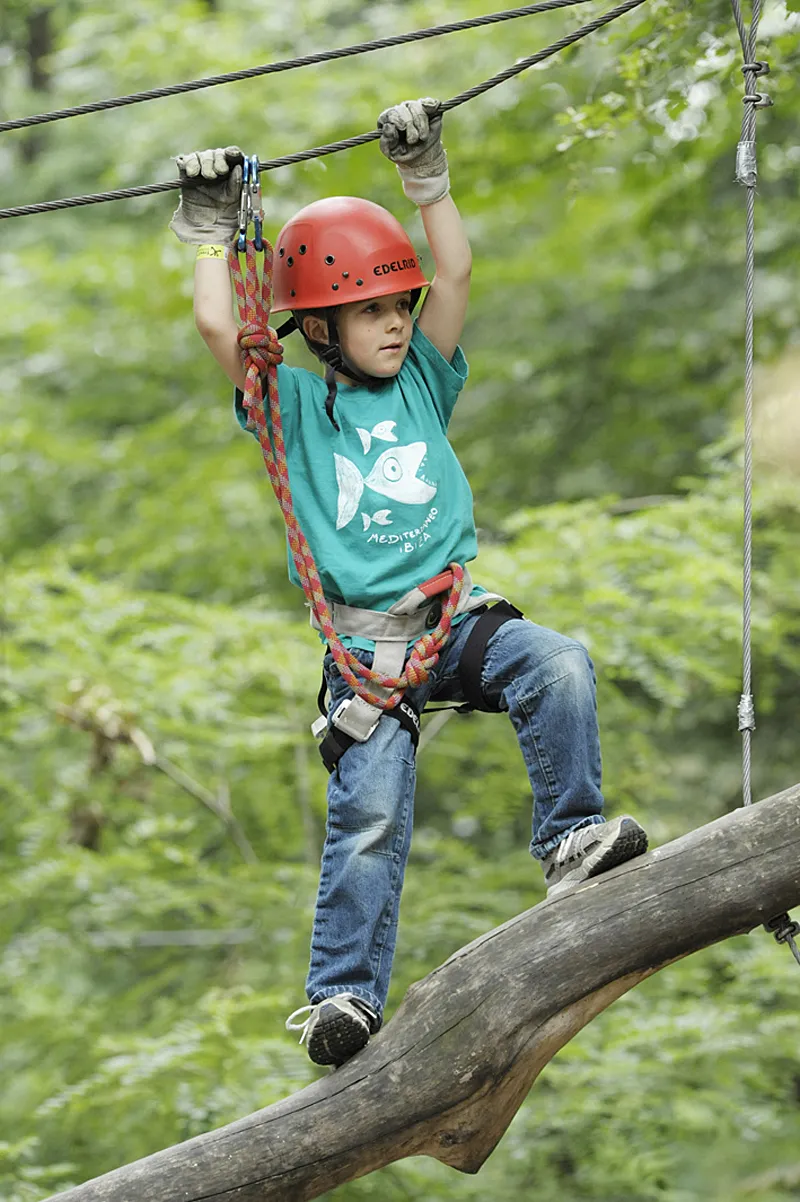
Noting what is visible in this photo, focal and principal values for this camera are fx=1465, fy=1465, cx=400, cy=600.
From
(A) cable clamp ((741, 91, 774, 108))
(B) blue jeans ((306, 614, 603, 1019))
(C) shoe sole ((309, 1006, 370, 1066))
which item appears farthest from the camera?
(A) cable clamp ((741, 91, 774, 108))

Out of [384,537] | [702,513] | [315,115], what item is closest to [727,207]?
[702,513]

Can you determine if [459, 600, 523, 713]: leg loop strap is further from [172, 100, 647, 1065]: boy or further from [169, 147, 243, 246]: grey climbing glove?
[169, 147, 243, 246]: grey climbing glove

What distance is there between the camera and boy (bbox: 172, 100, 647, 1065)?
2.89 metres

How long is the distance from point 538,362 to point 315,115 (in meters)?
1.69

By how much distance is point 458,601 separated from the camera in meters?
3.02

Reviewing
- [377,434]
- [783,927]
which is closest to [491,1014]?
[783,927]

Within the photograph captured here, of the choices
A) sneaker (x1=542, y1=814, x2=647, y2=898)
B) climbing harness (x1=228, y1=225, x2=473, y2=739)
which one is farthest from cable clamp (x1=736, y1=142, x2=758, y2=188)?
sneaker (x1=542, y1=814, x2=647, y2=898)

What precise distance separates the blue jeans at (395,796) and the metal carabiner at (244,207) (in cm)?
87

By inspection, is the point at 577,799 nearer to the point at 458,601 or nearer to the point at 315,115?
the point at 458,601

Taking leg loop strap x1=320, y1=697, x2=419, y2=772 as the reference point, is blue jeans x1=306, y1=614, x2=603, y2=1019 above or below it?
below

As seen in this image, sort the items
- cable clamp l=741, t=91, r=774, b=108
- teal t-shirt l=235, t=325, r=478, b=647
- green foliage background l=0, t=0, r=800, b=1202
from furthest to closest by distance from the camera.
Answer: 1. green foliage background l=0, t=0, r=800, b=1202
2. cable clamp l=741, t=91, r=774, b=108
3. teal t-shirt l=235, t=325, r=478, b=647

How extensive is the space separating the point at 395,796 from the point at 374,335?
37.5 inches

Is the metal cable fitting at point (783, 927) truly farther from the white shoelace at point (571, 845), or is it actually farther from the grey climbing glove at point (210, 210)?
the grey climbing glove at point (210, 210)

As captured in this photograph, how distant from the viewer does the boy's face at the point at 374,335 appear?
3043mm
